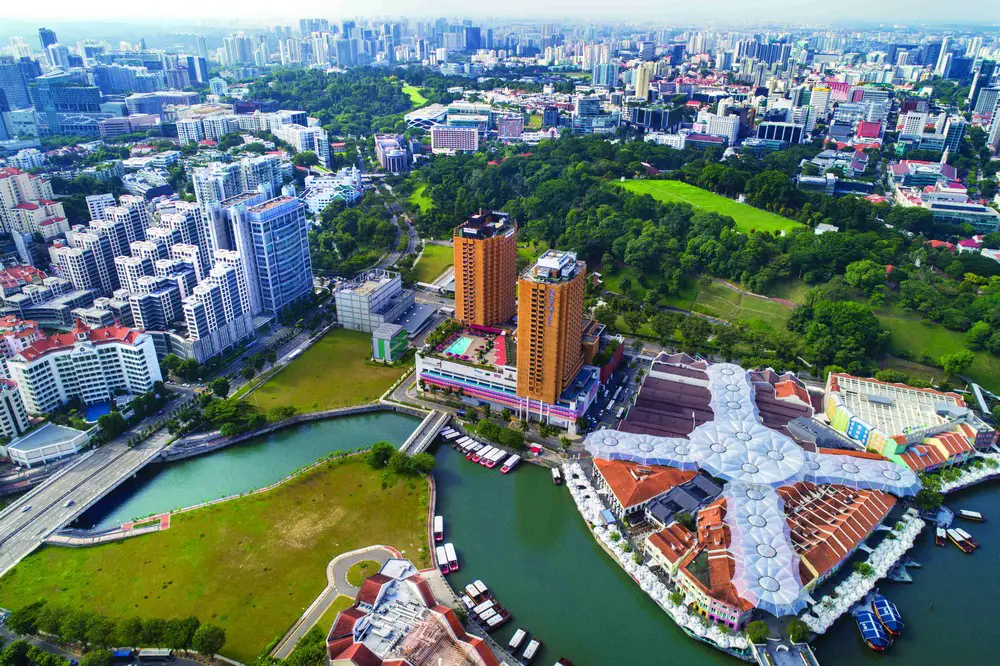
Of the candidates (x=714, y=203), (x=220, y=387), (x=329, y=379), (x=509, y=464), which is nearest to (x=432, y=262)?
(x=329, y=379)

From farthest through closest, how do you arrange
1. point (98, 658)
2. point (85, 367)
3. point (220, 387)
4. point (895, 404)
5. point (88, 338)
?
point (220, 387) → point (88, 338) → point (85, 367) → point (895, 404) → point (98, 658)

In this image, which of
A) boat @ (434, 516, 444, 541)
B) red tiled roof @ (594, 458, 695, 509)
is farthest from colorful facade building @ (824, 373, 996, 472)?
boat @ (434, 516, 444, 541)

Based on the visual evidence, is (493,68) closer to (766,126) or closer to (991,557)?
(766,126)

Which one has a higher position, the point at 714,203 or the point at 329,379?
the point at 714,203

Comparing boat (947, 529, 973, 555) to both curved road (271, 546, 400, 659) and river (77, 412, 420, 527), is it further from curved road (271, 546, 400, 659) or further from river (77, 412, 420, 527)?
river (77, 412, 420, 527)

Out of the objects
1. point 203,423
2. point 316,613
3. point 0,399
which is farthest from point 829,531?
point 0,399

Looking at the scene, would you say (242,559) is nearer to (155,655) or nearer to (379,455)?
(155,655)

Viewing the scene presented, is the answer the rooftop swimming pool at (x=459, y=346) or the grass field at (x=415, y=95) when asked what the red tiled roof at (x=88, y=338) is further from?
the grass field at (x=415, y=95)
